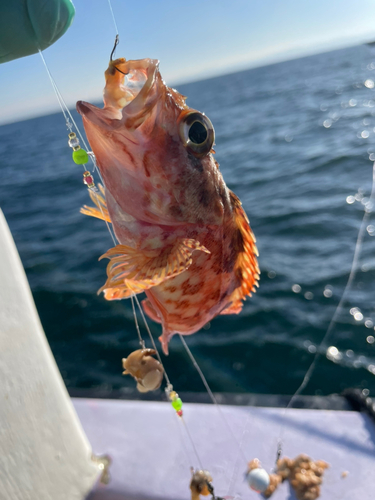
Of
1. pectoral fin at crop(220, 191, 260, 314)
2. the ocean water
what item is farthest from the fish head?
the ocean water

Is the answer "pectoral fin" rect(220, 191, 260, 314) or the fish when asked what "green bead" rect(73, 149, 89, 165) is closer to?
the fish

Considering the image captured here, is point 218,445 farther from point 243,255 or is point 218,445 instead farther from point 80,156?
point 80,156

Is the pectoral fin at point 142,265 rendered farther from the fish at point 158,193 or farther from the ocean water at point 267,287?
the ocean water at point 267,287

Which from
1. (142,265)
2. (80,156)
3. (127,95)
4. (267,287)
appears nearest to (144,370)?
(142,265)

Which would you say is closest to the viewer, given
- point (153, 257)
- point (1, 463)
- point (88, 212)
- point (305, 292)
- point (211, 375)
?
point (153, 257)

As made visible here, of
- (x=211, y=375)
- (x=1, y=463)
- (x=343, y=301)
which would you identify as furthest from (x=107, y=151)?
(x=343, y=301)

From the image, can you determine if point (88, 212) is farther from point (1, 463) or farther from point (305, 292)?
point (305, 292)
